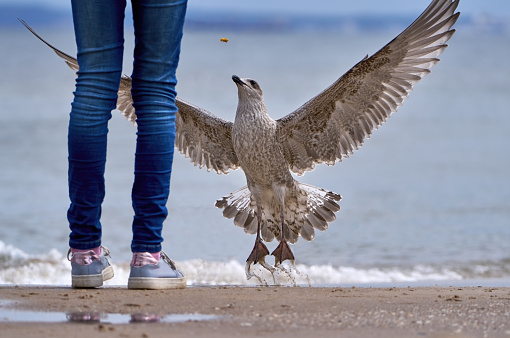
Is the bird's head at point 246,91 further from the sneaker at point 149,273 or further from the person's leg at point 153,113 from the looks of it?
the sneaker at point 149,273

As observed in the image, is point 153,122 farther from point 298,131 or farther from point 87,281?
point 298,131

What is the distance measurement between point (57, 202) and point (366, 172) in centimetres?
552

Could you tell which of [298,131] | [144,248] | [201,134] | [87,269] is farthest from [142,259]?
[201,134]

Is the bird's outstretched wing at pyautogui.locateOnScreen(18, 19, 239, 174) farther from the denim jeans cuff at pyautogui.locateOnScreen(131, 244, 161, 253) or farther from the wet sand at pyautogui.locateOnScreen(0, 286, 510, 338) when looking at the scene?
the denim jeans cuff at pyautogui.locateOnScreen(131, 244, 161, 253)

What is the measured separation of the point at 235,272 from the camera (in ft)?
25.3

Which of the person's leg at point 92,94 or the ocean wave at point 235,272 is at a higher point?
the person's leg at point 92,94

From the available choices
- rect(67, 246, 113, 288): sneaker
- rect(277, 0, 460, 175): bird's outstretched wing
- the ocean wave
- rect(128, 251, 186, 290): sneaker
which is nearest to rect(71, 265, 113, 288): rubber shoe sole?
rect(67, 246, 113, 288): sneaker

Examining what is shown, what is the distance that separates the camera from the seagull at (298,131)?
6441 millimetres

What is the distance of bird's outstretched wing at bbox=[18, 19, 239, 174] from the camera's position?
6.97 m

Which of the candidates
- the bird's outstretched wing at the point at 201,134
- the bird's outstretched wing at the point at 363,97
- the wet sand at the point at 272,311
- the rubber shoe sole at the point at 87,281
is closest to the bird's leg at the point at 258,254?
the bird's outstretched wing at the point at 363,97

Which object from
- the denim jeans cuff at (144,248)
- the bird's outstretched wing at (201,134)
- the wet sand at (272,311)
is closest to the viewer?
the wet sand at (272,311)

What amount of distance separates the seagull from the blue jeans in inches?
77.9

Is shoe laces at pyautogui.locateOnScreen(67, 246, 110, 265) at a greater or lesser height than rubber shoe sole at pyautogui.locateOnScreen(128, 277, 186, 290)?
greater

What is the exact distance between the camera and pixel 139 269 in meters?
4.45
